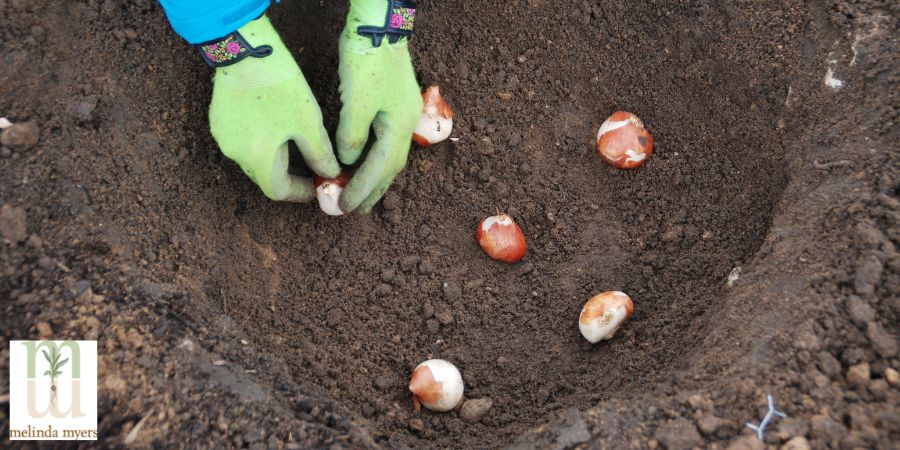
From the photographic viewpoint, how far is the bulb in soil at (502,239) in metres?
2.15

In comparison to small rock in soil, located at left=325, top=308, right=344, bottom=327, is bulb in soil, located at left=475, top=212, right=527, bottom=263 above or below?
above

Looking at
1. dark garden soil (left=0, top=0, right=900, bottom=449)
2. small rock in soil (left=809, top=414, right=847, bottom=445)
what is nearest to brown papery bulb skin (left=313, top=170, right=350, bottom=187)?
dark garden soil (left=0, top=0, right=900, bottom=449)

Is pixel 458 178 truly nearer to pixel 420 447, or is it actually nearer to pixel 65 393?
pixel 420 447

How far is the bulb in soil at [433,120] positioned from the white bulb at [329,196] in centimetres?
32

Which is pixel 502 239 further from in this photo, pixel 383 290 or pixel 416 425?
pixel 416 425

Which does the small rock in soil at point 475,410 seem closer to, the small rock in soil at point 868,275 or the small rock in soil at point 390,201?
the small rock in soil at point 390,201

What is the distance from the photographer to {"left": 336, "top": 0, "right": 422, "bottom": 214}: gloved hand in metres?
2.02

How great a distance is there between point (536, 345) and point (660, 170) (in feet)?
2.40

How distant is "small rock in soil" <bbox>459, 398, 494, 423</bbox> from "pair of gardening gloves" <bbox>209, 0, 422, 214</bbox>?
0.66 m

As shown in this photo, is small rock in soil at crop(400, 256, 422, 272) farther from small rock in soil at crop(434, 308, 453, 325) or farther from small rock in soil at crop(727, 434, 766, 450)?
small rock in soil at crop(727, 434, 766, 450)

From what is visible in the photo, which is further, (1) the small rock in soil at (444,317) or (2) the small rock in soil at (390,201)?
(2) the small rock in soil at (390,201)

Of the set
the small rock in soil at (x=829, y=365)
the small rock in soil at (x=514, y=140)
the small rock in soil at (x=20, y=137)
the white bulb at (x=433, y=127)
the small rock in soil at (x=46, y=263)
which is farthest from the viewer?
the small rock in soil at (x=514, y=140)

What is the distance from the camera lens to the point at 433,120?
2217 millimetres

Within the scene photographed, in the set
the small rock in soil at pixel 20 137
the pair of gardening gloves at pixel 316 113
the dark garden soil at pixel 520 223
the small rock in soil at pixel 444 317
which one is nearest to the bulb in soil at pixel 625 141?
the dark garden soil at pixel 520 223
